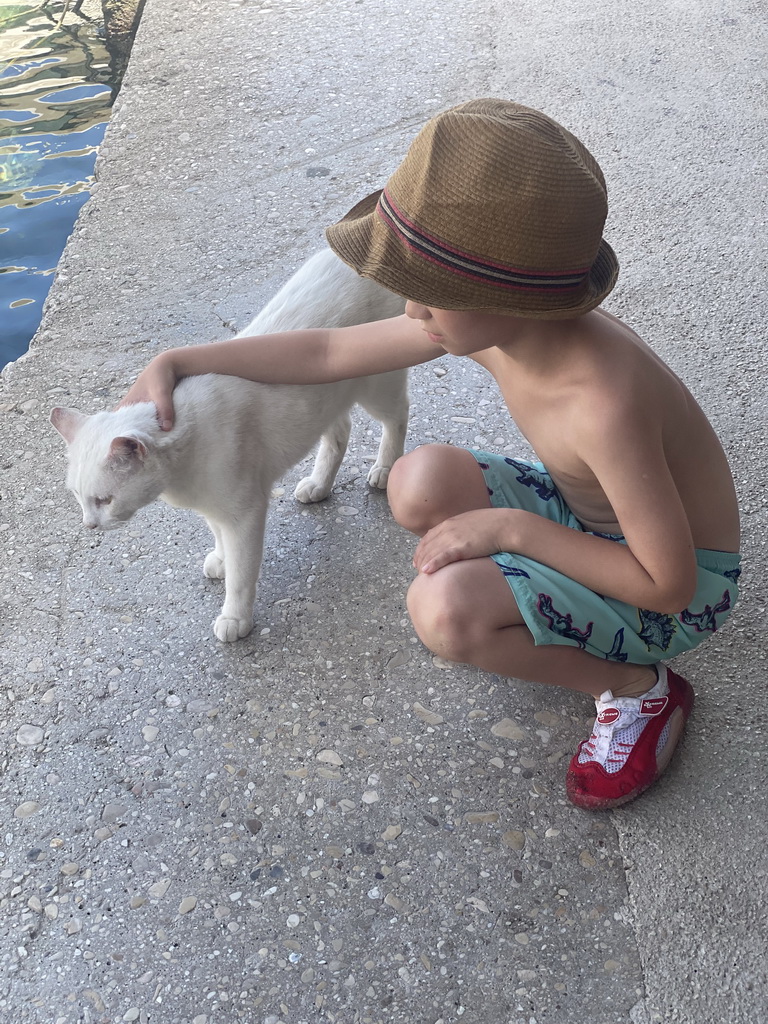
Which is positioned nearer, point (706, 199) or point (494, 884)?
point (494, 884)

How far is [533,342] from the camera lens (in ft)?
4.47

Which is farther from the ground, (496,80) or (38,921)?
(496,80)

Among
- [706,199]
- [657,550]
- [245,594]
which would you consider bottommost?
[245,594]

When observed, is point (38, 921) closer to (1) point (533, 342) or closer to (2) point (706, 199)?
(1) point (533, 342)

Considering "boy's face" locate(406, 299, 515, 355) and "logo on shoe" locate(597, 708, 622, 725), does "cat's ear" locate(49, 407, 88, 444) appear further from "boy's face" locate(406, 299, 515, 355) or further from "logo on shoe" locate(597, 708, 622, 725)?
"logo on shoe" locate(597, 708, 622, 725)

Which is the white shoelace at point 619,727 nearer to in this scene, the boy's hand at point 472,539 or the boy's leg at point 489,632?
the boy's leg at point 489,632

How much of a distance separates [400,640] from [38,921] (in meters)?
0.85

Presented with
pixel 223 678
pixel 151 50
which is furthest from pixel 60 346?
pixel 151 50

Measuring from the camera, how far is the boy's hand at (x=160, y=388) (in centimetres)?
170

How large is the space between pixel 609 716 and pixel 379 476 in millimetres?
898

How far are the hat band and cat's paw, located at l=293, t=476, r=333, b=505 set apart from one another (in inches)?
43.9

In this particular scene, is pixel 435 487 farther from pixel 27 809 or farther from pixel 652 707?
pixel 27 809

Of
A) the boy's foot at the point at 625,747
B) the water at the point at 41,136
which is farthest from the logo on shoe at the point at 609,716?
the water at the point at 41,136

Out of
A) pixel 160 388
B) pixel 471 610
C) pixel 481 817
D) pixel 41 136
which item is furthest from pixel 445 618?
pixel 41 136
